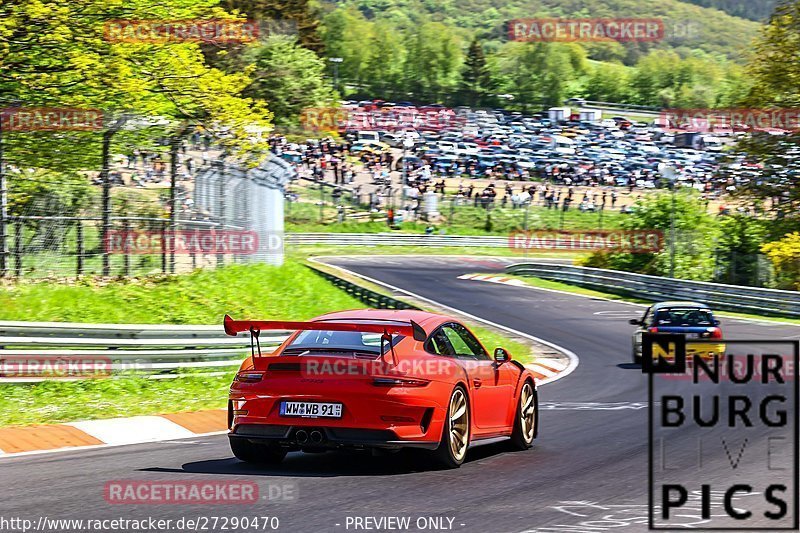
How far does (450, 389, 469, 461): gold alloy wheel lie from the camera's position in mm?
8953

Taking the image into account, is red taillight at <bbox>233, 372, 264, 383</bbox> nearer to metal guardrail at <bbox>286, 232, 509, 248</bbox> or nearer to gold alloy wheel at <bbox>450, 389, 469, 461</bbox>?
gold alloy wheel at <bbox>450, 389, 469, 461</bbox>

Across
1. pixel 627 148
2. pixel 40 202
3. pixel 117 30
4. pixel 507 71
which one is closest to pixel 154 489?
pixel 40 202

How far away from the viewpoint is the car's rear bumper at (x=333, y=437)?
27.5ft

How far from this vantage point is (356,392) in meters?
8.45

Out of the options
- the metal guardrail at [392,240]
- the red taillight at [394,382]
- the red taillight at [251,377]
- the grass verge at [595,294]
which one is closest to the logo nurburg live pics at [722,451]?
the red taillight at [394,382]

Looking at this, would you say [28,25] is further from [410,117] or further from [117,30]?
[410,117]

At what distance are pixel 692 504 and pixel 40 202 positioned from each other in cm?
1493

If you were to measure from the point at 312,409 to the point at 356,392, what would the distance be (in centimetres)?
36

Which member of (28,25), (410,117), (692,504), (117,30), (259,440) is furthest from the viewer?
(410,117)

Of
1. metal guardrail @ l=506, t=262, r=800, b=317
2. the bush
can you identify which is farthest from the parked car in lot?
the bush

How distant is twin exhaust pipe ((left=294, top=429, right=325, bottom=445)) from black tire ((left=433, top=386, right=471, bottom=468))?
3.13ft

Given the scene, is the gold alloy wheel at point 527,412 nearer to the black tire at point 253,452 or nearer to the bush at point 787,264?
the black tire at point 253,452

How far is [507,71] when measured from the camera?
499 ft

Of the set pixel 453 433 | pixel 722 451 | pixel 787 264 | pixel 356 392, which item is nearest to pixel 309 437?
pixel 356 392
